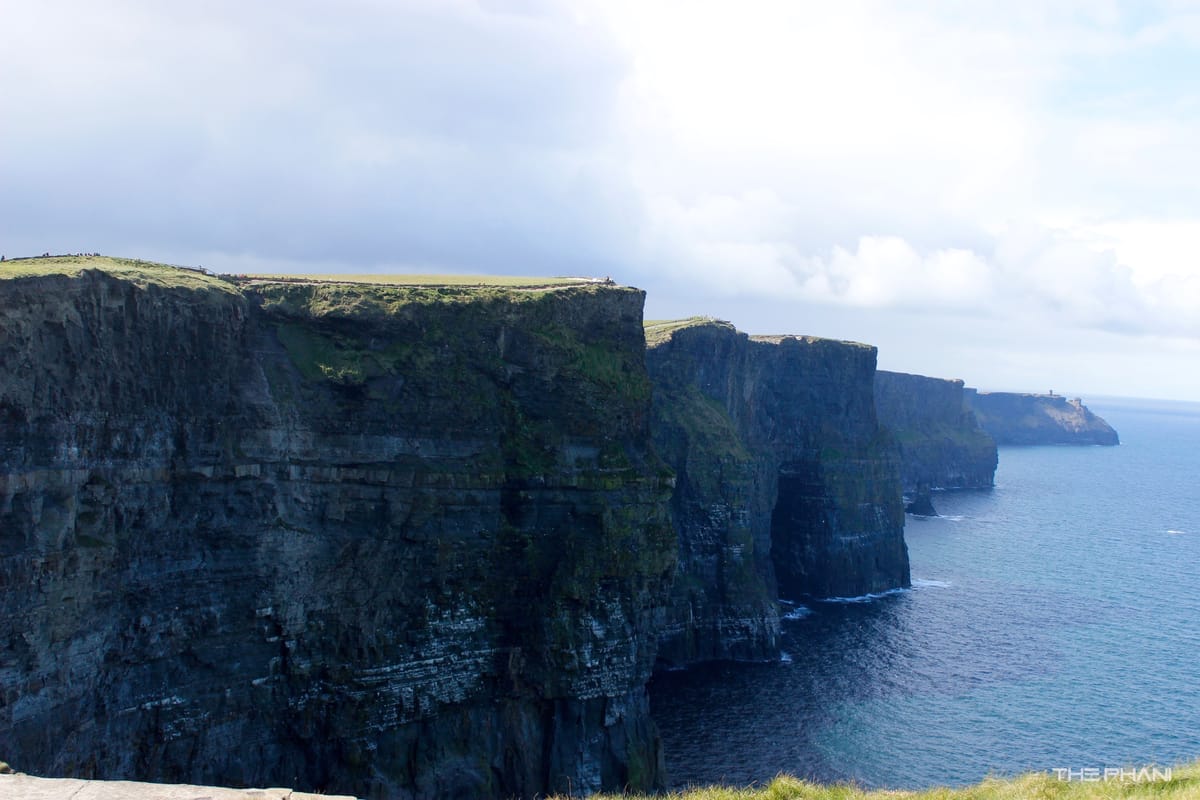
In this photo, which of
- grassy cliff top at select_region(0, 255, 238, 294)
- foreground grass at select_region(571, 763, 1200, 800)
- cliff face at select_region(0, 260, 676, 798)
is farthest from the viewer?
grassy cliff top at select_region(0, 255, 238, 294)

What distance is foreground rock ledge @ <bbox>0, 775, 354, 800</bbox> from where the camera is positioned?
14500 millimetres

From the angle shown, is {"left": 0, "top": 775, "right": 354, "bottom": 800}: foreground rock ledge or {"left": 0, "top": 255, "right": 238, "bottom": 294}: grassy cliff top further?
{"left": 0, "top": 255, "right": 238, "bottom": 294}: grassy cliff top

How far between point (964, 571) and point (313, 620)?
93.9 meters

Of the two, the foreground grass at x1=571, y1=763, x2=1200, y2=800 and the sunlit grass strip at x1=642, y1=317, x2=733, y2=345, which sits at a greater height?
the sunlit grass strip at x1=642, y1=317, x2=733, y2=345

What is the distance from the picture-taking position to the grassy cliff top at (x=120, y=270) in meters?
38.5

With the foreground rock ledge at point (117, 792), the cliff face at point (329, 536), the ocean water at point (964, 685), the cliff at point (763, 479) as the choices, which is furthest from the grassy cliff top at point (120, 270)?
the cliff at point (763, 479)

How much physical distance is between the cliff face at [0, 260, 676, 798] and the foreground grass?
27.1 metres

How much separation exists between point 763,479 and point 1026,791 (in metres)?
79.6

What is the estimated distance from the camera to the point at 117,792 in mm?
14617

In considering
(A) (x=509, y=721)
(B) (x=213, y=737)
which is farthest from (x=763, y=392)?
(B) (x=213, y=737)

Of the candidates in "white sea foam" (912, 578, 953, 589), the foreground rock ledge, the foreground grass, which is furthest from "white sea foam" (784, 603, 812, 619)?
the foreground rock ledge

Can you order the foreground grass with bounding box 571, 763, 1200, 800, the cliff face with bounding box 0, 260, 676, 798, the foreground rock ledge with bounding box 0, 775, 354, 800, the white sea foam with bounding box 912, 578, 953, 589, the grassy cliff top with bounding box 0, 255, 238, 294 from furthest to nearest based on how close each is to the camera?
the white sea foam with bounding box 912, 578, 953, 589, the grassy cliff top with bounding box 0, 255, 238, 294, the cliff face with bounding box 0, 260, 676, 798, the foreground grass with bounding box 571, 763, 1200, 800, the foreground rock ledge with bounding box 0, 775, 354, 800

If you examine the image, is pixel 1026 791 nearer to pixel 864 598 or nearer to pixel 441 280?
pixel 441 280

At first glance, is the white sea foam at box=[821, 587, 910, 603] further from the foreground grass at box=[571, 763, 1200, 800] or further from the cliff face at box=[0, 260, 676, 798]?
the foreground grass at box=[571, 763, 1200, 800]
